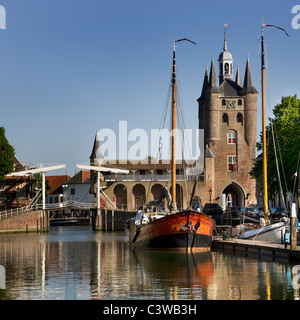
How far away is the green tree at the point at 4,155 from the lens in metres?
60.8

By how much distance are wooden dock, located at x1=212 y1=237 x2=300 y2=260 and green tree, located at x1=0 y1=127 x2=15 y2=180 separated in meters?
31.9

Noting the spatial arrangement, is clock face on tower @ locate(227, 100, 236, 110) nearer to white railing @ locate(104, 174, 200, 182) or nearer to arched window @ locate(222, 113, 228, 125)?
arched window @ locate(222, 113, 228, 125)

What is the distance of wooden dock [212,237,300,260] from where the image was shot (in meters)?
26.6

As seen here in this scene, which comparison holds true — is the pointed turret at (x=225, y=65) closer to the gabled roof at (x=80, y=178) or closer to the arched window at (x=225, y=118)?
the arched window at (x=225, y=118)

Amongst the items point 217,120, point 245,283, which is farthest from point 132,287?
point 217,120

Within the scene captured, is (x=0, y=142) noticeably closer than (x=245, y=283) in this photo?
No

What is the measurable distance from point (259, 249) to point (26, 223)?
35.7 meters

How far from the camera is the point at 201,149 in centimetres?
8406

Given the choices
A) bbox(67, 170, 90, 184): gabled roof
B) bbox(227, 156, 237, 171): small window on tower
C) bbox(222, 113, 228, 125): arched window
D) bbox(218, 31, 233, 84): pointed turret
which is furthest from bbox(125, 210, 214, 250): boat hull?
bbox(67, 170, 90, 184): gabled roof

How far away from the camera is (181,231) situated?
32.5m

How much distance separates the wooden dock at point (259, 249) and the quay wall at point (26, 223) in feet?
94.7

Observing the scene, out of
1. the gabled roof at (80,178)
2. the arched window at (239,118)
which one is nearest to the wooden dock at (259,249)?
the arched window at (239,118)
